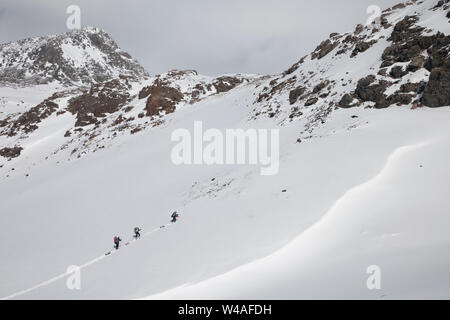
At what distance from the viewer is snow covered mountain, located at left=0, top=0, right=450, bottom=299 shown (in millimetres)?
9016

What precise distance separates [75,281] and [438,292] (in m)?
12.6

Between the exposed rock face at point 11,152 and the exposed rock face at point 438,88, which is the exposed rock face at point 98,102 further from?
the exposed rock face at point 438,88

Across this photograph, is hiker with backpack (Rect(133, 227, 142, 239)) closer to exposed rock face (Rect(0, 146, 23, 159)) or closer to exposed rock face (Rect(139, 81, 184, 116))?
exposed rock face (Rect(139, 81, 184, 116))

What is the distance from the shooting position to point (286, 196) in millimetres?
13789

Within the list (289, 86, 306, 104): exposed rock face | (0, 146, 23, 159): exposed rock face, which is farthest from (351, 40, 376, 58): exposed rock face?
(0, 146, 23, 159): exposed rock face

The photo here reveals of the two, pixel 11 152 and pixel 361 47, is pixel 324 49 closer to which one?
pixel 361 47

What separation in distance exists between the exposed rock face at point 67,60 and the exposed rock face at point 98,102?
5974cm

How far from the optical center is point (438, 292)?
6242 mm

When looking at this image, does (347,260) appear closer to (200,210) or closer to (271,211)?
(271,211)

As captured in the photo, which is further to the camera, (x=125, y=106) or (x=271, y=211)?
(x=125, y=106)

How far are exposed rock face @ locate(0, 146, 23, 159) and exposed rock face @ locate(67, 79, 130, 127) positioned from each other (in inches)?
441

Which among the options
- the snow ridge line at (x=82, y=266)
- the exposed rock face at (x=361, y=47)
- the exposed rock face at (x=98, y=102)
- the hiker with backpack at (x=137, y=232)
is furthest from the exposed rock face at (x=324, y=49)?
the exposed rock face at (x=98, y=102)
